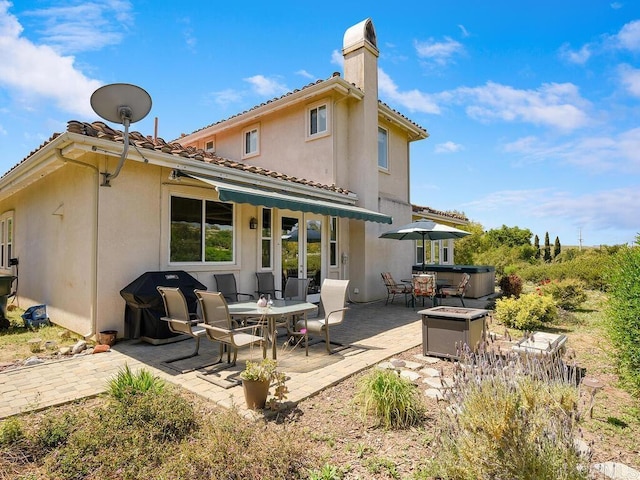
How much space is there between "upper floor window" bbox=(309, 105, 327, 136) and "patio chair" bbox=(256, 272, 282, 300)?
9181mm

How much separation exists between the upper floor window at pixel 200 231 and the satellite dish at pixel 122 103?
335 cm

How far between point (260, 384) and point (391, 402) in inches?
90.9

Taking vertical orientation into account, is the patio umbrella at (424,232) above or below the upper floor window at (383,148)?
below

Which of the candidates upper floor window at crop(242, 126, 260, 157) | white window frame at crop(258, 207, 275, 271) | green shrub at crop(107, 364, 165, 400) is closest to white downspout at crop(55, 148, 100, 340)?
green shrub at crop(107, 364, 165, 400)

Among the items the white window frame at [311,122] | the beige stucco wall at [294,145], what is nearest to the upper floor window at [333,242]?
the beige stucco wall at [294,145]

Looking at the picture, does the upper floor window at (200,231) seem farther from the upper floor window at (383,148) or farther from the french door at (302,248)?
the upper floor window at (383,148)

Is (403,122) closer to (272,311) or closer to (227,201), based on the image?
(227,201)

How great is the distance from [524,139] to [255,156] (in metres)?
18.7

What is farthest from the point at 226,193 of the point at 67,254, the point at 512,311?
the point at 512,311

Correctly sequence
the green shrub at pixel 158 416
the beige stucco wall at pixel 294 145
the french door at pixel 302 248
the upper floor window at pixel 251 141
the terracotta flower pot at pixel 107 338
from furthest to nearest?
the upper floor window at pixel 251 141 → the beige stucco wall at pixel 294 145 → the french door at pixel 302 248 → the terracotta flower pot at pixel 107 338 → the green shrub at pixel 158 416

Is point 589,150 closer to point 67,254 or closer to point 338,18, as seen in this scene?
point 338,18

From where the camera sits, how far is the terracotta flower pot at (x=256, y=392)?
20.8ft

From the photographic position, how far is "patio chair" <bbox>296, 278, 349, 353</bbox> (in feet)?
33.9

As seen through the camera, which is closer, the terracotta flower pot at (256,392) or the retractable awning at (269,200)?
the terracotta flower pot at (256,392)
